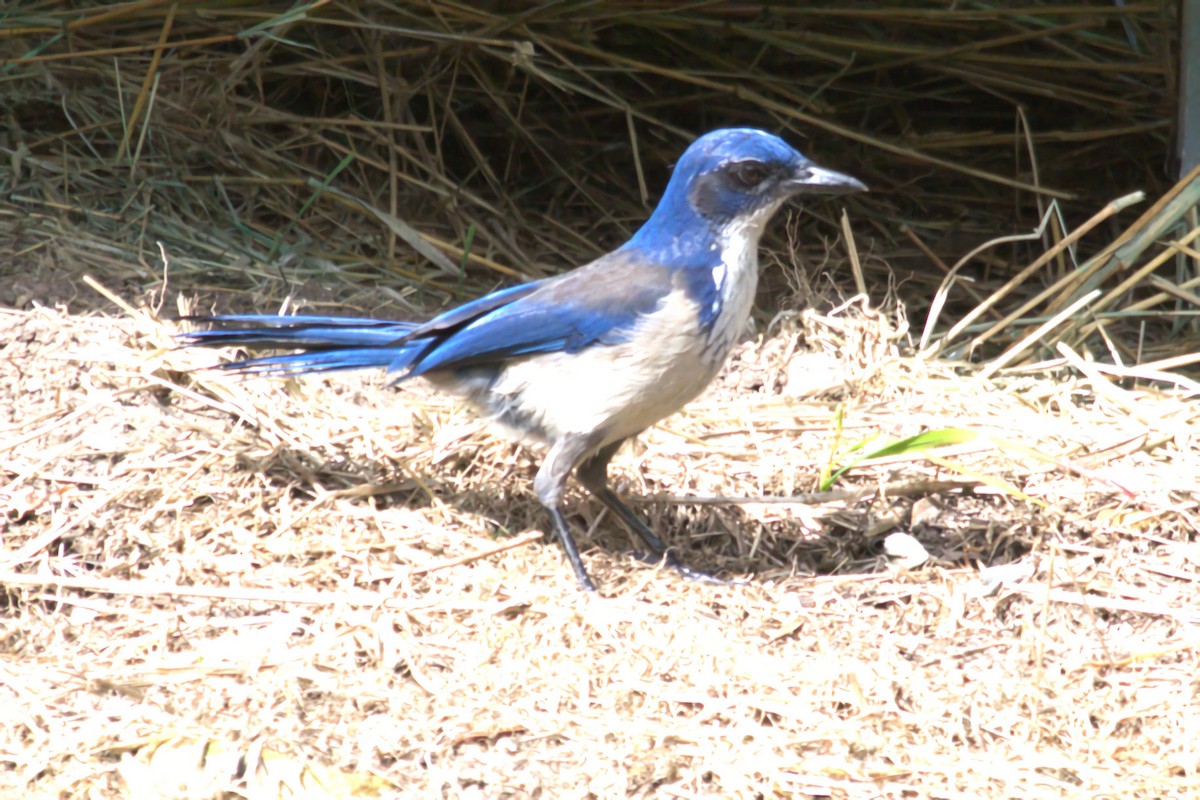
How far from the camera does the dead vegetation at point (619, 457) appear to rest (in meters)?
2.69

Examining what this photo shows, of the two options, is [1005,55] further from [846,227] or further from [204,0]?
[204,0]

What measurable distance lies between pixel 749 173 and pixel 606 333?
497 millimetres

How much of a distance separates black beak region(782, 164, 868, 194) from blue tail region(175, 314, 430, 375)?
930mm

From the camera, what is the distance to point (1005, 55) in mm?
5469

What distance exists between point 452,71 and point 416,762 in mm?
3532

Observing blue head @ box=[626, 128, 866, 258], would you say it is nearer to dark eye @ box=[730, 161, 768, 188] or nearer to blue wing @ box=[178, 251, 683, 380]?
dark eye @ box=[730, 161, 768, 188]

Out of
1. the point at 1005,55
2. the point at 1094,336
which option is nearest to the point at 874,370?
the point at 1094,336

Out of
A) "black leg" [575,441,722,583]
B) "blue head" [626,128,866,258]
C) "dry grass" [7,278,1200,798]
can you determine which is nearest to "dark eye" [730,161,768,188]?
"blue head" [626,128,866,258]

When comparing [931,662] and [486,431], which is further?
[486,431]

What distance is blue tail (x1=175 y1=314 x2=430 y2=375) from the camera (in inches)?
138

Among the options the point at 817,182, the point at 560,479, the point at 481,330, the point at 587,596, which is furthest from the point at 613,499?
the point at 817,182

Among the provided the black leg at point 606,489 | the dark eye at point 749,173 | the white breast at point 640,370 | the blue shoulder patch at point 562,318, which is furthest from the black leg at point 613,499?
the dark eye at point 749,173

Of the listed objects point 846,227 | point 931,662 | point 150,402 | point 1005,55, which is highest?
point 1005,55

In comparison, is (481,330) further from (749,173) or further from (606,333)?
(749,173)
